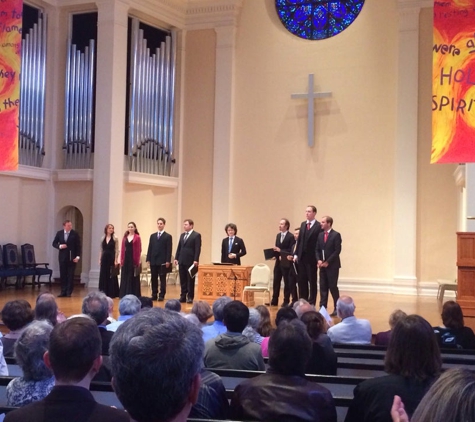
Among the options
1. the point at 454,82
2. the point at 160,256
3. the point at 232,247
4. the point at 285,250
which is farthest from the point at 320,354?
the point at 160,256

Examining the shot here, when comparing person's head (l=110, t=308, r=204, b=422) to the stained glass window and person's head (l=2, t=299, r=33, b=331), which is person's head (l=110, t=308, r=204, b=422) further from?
the stained glass window

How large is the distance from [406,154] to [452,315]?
8192 millimetres

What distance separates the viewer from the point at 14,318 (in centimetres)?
422

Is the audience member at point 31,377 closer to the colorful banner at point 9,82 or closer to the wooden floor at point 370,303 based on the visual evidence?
the wooden floor at point 370,303

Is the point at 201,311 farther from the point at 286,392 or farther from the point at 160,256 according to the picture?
the point at 160,256

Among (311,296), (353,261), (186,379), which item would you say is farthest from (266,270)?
(186,379)

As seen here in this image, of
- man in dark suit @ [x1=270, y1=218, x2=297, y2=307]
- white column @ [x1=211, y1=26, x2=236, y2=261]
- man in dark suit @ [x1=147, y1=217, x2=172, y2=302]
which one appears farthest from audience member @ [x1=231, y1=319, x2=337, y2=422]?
white column @ [x1=211, y1=26, x2=236, y2=261]

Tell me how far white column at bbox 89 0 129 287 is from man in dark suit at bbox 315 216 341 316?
4993 mm

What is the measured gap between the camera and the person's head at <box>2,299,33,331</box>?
4199 mm

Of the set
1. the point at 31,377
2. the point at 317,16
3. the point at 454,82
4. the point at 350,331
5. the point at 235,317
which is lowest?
the point at 350,331

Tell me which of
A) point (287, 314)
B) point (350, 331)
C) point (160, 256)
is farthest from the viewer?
point (160, 256)

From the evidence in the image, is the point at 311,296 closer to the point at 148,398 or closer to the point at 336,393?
the point at 336,393

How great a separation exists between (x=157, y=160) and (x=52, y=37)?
3190 mm

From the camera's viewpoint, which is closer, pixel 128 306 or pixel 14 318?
pixel 14 318
